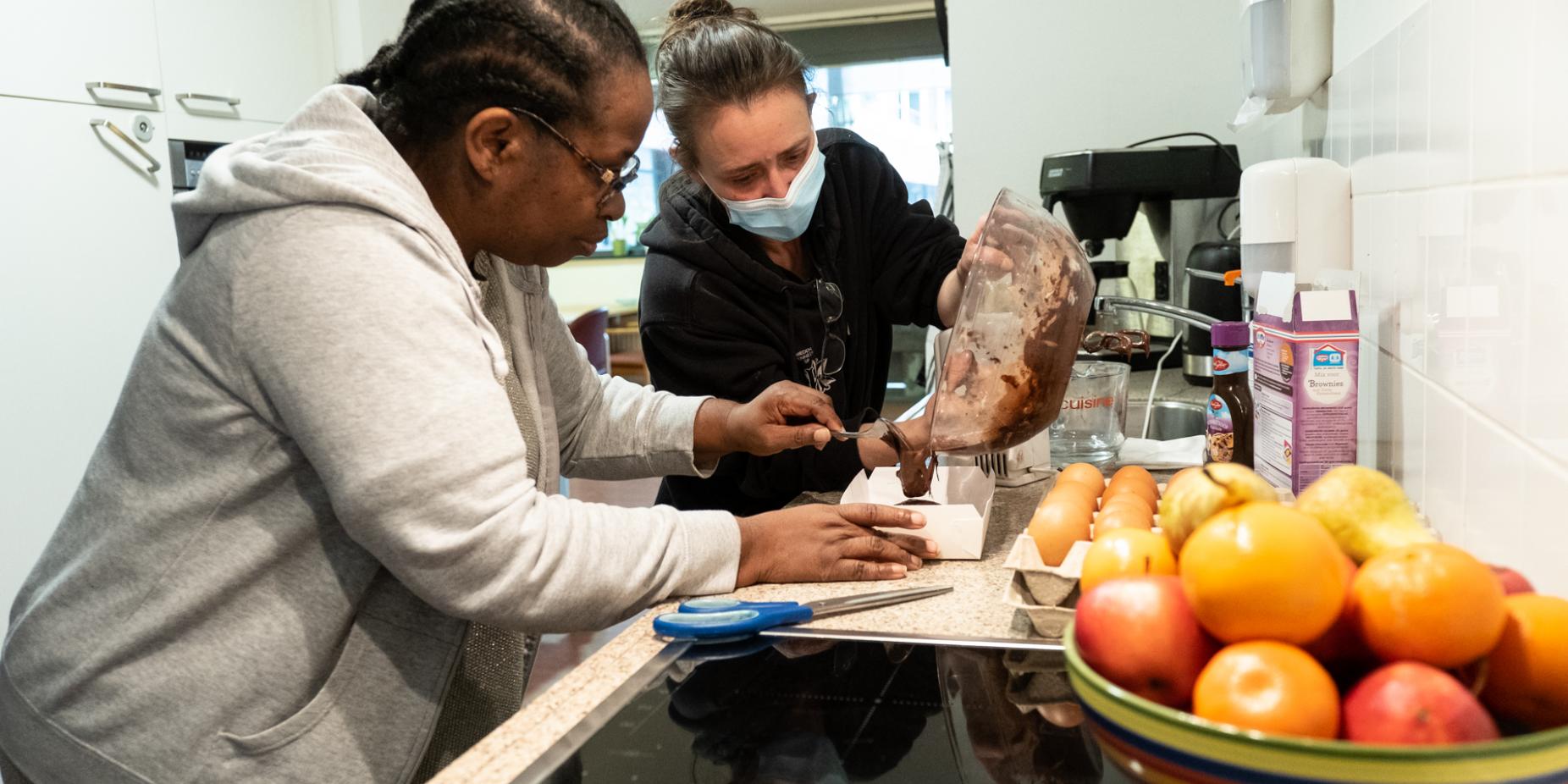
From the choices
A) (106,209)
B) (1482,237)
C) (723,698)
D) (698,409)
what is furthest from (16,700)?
(106,209)

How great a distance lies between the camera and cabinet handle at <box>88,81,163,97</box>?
2.66m

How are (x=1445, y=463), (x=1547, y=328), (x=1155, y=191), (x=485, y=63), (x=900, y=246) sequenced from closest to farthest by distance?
1. (x=1547, y=328)
2. (x=1445, y=463)
3. (x=485, y=63)
4. (x=900, y=246)
5. (x=1155, y=191)

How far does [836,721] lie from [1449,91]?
655mm

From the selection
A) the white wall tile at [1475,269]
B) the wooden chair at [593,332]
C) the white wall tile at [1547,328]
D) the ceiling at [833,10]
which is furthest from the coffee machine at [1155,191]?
the ceiling at [833,10]

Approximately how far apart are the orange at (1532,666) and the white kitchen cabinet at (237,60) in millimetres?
3175

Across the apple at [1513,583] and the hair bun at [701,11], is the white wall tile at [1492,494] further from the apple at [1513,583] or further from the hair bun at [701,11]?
the hair bun at [701,11]

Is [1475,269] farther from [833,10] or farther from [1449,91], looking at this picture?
[833,10]

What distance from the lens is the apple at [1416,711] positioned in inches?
17.9

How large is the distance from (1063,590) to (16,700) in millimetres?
903

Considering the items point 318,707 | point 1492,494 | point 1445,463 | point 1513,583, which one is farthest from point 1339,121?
point 318,707

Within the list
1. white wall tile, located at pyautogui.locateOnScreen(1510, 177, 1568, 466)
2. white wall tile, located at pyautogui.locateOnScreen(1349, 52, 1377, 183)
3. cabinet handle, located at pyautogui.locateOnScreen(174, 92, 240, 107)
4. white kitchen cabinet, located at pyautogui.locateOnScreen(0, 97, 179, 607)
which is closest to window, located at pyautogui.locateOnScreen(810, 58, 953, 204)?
cabinet handle, located at pyautogui.locateOnScreen(174, 92, 240, 107)

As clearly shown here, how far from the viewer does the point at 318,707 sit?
35.4 inches

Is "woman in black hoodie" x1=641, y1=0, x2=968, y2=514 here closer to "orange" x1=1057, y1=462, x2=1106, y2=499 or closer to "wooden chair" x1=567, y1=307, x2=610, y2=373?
"orange" x1=1057, y1=462, x2=1106, y2=499

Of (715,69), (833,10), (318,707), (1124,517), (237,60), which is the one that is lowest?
(318,707)
